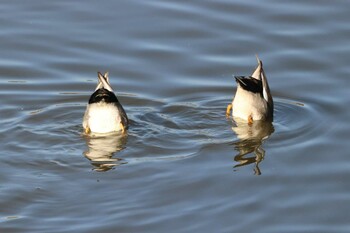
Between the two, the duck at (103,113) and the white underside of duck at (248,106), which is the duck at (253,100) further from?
the duck at (103,113)

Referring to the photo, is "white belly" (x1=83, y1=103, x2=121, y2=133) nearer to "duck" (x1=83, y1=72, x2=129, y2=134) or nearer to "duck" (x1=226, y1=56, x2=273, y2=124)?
"duck" (x1=83, y1=72, x2=129, y2=134)

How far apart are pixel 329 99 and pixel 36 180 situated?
15.8 ft

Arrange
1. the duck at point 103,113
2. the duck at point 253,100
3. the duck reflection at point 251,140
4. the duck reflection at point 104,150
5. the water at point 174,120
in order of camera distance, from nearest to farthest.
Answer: the water at point 174,120
the duck reflection at point 104,150
the duck reflection at point 251,140
the duck at point 103,113
the duck at point 253,100

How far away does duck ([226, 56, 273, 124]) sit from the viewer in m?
13.7

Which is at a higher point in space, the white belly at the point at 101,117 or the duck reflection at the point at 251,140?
the white belly at the point at 101,117

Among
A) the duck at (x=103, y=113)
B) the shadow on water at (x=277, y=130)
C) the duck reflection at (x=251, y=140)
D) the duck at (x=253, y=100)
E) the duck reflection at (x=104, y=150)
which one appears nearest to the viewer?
the duck reflection at (x=104, y=150)

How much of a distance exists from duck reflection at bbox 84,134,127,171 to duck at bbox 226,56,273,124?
1760 mm

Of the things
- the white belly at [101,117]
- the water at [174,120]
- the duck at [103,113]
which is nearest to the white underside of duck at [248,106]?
the water at [174,120]

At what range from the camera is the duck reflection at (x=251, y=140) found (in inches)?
480

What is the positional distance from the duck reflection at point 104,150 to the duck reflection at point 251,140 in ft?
4.89

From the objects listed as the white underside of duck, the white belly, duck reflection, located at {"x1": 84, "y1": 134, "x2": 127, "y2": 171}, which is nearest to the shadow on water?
the white underside of duck

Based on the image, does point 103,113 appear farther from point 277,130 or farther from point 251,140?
point 277,130

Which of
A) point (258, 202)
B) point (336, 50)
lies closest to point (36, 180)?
point (258, 202)

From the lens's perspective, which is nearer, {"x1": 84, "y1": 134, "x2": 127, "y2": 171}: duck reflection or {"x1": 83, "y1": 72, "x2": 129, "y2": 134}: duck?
{"x1": 84, "y1": 134, "x2": 127, "y2": 171}: duck reflection
